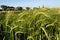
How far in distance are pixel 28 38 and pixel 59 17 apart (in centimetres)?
41

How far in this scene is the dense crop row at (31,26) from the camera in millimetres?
1906

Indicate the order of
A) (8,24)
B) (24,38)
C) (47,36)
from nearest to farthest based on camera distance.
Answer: (47,36) < (24,38) < (8,24)

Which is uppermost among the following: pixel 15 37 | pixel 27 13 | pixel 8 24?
pixel 27 13

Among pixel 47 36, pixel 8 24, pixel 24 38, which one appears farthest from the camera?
pixel 8 24

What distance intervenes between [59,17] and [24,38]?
1.49 feet

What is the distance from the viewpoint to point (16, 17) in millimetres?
2172

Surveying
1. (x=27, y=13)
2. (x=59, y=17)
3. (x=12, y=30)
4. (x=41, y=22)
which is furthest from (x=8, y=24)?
(x=59, y=17)

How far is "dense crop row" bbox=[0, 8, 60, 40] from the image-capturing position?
1906 mm

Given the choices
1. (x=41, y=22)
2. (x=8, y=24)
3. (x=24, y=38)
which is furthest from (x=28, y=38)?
(x=8, y=24)

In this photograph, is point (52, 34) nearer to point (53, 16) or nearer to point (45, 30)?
point (45, 30)

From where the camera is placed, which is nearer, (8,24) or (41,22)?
(41,22)

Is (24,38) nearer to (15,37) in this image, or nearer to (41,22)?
(15,37)

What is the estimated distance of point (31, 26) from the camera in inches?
76.8

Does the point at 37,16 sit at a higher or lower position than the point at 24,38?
higher
